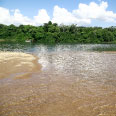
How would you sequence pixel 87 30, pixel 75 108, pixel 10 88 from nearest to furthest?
pixel 75 108 → pixel 10 88 → pixel 87 30

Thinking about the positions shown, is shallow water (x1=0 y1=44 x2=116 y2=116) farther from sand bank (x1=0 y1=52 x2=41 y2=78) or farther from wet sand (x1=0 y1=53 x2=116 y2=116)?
sand bank (x1=0 y1=52 x2=41 y2=78)

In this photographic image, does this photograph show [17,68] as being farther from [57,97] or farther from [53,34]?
[53,34]

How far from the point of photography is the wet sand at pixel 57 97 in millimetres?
6293

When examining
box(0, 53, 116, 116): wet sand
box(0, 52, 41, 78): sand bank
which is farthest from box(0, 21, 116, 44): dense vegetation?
box(0, 53, 116, 116): wet sand

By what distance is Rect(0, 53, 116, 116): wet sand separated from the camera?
6.29 metres

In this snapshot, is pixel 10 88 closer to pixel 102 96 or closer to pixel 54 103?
pixel 54 103

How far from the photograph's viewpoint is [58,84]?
1005 cm

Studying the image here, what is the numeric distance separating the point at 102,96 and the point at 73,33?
101894mm

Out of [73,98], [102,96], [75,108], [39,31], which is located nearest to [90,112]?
[75,108]

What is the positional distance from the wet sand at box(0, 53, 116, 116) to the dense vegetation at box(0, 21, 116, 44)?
79257 mm

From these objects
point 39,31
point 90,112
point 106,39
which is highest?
point 39,31

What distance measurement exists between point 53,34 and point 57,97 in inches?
3488

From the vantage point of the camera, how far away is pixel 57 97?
25.6ft

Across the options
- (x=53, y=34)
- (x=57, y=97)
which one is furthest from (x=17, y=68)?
(x=53, y=34)
